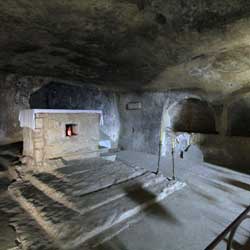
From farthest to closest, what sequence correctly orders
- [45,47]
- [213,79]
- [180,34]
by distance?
[213,79] → [45,47] → [180,34]

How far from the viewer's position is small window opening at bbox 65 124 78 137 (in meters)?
5.09

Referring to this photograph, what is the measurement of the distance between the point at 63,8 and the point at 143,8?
1050 millimetres

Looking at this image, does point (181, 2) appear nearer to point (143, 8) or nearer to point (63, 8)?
point (143, 8)

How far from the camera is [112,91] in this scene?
8.85m

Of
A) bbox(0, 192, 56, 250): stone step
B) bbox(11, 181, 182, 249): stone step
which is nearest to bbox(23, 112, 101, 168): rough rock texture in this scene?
bbox(11, 181, 182, 249): stone step

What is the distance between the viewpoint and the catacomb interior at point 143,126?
252 cm

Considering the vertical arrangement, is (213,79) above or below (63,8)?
below

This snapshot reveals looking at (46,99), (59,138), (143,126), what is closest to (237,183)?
(143,126)

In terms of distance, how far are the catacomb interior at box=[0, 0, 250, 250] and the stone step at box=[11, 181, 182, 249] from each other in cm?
2

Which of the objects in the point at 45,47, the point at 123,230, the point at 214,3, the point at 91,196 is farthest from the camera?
the point at 45,47

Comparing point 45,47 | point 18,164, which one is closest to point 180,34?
point 45,47

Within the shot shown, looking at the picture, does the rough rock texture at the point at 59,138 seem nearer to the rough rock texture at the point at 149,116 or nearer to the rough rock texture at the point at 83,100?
the rough rock texture at the point at 83,100

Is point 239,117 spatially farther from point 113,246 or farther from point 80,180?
point 113,246

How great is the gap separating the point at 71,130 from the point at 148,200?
290cm
